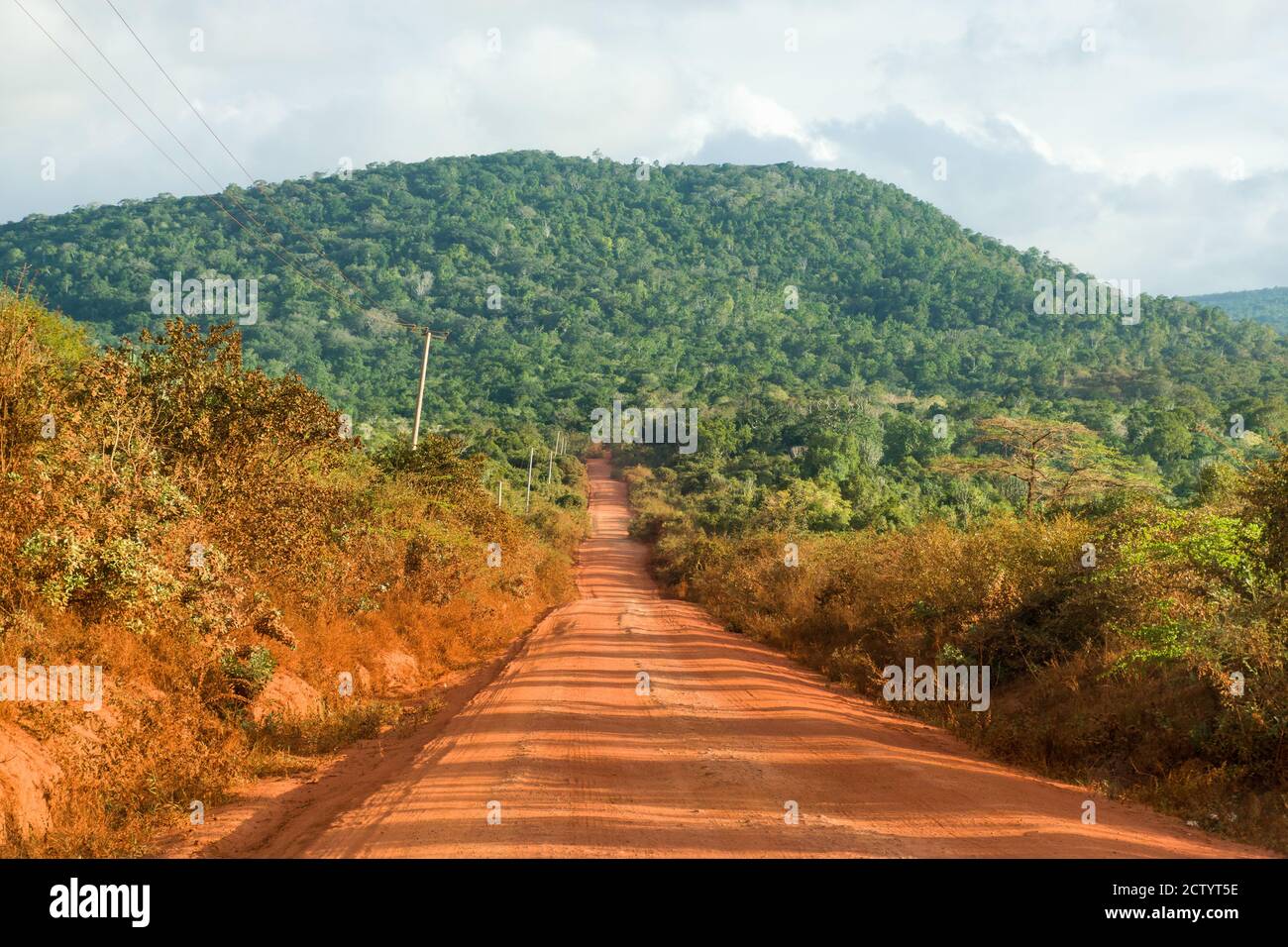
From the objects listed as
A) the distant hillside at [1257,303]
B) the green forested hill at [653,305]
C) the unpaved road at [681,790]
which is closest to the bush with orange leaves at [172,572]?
Result: the unpaved road at [681,790]

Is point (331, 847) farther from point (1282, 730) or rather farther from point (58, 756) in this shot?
point (1282, 730)

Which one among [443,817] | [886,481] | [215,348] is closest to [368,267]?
[886,481]

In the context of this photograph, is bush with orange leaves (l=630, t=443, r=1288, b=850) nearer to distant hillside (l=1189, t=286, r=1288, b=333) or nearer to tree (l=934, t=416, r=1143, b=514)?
tree (l=934, t=416, r=1143, b=514)

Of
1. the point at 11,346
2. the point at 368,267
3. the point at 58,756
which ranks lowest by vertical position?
the point at 58,756

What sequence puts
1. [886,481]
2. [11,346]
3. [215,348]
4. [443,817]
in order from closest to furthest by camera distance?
[443,817], [11,346], [215,348], [886,481]

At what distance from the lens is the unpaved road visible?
18.8 feet

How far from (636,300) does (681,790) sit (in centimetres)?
12084

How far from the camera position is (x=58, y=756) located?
21.1 feet

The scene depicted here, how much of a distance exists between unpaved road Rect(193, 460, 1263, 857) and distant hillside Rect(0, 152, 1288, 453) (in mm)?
45126

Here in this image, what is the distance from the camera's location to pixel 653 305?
124 metres

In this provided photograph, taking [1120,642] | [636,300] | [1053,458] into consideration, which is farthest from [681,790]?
[636,300]

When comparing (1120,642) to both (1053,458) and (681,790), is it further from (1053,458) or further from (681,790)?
(1053,458)

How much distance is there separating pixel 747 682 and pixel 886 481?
117 feet

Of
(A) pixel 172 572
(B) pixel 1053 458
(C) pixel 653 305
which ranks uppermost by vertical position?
(C) pixel 653 305
